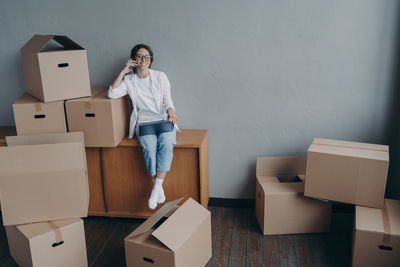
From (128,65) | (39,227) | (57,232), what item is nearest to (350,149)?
(128,65)

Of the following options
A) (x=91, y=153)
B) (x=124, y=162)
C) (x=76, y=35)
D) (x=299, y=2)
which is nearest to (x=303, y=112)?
(x=299, y=2)

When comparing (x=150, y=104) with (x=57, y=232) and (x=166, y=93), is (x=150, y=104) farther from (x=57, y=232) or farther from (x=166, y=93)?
(x=57, y=232)

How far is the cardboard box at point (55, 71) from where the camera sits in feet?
8.06

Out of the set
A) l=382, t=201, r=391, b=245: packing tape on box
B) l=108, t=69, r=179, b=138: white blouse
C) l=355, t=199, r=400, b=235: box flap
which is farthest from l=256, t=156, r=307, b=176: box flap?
l=108, t=69, r=179, b=138: white blouse

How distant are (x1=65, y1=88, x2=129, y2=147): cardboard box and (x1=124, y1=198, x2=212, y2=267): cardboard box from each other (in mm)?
666

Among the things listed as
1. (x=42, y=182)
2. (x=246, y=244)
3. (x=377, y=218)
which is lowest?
(x=246, y=244)

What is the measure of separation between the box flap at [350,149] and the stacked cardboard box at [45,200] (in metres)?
1.48

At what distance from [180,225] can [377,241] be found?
3.64ft

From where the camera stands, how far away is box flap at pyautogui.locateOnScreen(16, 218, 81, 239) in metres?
2.13

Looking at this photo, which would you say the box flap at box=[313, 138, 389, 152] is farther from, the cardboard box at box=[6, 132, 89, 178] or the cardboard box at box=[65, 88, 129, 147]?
the cardboard box at box=[6, 132, 89, 178]

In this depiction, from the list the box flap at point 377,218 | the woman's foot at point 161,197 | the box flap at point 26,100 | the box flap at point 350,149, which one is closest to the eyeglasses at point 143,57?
the box flap at point 26,100

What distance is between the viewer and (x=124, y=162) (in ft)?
9.02

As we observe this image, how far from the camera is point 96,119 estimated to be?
2.57 m

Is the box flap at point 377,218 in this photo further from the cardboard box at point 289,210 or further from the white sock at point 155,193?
the white sock at point 155,193
